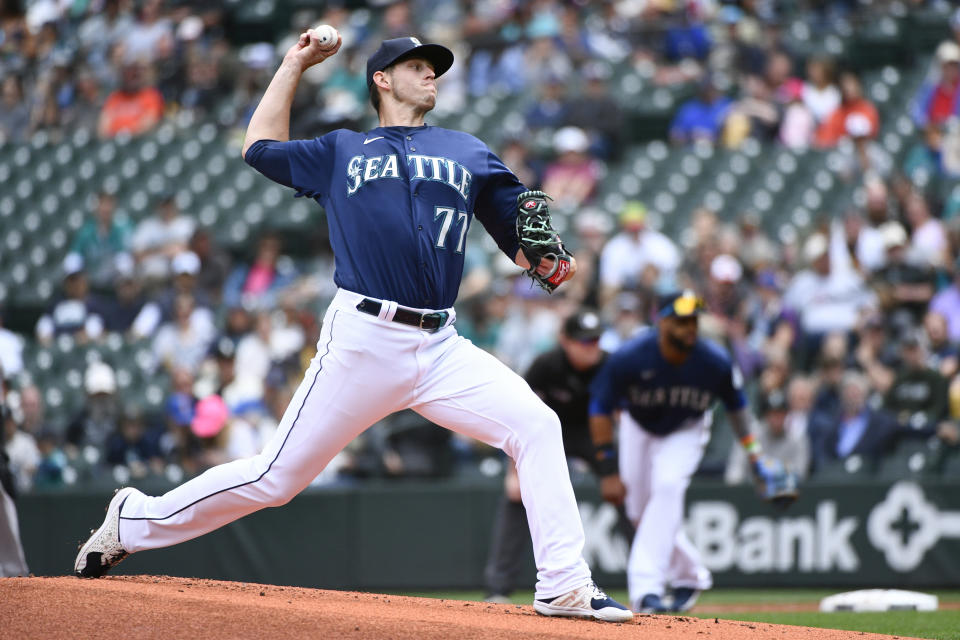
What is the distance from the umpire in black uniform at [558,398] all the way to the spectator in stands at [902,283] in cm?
366

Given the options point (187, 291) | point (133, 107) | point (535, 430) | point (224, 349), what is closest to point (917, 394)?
point (535, 430)

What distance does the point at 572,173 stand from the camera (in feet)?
43.4

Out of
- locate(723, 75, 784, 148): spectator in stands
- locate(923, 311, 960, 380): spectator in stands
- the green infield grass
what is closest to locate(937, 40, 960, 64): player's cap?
locate(723, 75, 784, 148): spectator in stands

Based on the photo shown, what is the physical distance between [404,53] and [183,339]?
820cm

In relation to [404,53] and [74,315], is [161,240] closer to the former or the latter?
[74,315]

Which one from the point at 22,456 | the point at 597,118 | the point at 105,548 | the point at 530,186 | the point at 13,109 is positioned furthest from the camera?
the point at 13,109

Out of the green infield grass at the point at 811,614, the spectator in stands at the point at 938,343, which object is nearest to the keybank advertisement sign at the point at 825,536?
the green infield grass at the point at 811,614

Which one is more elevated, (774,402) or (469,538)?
(774,402)

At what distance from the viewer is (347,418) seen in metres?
4.70

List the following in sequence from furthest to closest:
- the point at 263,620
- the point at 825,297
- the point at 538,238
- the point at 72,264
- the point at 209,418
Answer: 1. the point at 72,264
2. the point at 825,297
3. the point at 209,418
4. the point at 538,238
5. the point at 263,620

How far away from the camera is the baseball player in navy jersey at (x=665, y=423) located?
7094 mm

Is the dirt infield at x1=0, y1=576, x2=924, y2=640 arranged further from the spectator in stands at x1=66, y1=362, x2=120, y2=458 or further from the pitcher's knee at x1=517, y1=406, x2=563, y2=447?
the spectator in stands at x1=66, y1=362, x2=120, y2=458

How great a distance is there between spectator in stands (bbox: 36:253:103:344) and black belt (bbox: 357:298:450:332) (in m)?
9.27

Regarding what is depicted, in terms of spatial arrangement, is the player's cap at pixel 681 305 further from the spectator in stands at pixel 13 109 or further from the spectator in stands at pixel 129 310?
the spectator in stands at pixel 13 109
